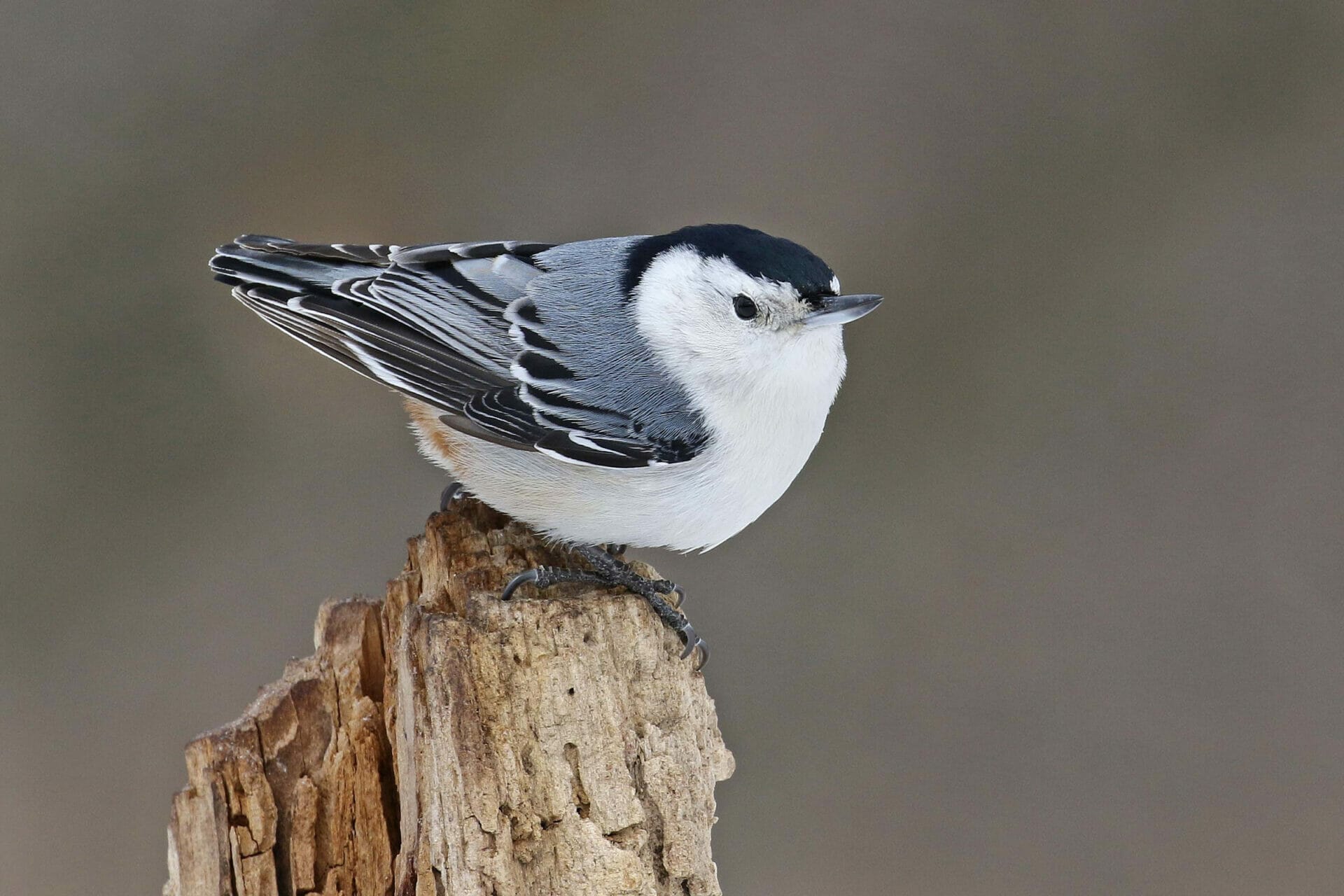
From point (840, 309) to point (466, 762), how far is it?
95 centimetres

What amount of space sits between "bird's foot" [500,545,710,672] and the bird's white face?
339 millimetres

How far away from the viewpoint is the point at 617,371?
2.21 meters

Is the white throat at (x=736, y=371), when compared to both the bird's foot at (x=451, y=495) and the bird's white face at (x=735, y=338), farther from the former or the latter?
the bird's foot at (x=451, y=495)

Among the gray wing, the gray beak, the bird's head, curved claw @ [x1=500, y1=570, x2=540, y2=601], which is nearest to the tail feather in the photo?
the gray wing

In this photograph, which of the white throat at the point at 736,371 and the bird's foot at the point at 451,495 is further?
the bird's foot at the point at 451,495

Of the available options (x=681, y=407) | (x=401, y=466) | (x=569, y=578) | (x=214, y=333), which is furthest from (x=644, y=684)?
(x=214, y=333)

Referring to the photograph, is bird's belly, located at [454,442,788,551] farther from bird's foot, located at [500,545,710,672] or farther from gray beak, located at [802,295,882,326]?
gray beak, located at [802,295,882,326]

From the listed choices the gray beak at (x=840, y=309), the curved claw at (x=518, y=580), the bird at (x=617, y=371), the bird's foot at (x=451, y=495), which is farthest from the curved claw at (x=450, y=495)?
the gray beak at (x=840, y=309)

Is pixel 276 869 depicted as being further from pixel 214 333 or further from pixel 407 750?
pixel 214 333

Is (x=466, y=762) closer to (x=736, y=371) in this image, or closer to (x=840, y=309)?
(x=736, y=371)

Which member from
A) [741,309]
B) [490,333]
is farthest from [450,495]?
[741,309]

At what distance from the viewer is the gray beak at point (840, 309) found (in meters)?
2.05

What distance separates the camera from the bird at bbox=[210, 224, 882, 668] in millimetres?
2141

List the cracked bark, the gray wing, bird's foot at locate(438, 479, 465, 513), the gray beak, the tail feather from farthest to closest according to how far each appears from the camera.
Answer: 1. bird's foot at locate(438, 479, 465, 513)
2. the tail feather
3. the gray wing
4. the gray beak
5. the cracked bark
